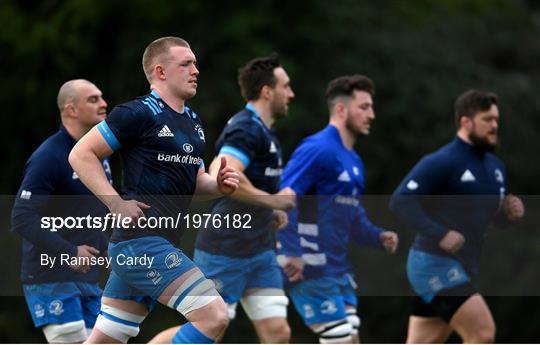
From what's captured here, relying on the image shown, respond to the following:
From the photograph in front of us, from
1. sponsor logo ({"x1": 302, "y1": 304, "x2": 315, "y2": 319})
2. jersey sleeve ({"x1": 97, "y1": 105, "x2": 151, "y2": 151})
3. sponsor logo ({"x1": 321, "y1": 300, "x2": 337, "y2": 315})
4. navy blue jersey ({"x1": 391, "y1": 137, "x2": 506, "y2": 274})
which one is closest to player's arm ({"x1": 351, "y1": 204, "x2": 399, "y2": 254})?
navy blue jersey ({"x1": 391, "y1": 137, "x2": 506, "y2": 274})

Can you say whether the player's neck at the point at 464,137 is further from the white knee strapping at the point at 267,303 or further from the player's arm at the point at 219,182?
the player's arm at the point at 219,182

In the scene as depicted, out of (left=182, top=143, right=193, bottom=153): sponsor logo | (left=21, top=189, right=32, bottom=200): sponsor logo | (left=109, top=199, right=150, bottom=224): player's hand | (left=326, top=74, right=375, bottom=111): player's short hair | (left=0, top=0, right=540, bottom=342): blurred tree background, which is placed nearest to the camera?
(left=109, top=199, right=150, bottom=224): player's hand

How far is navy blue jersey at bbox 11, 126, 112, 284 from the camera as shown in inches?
337

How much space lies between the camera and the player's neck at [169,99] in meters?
7.55

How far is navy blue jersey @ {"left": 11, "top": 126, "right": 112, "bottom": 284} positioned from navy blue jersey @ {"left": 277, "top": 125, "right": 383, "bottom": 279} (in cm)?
174

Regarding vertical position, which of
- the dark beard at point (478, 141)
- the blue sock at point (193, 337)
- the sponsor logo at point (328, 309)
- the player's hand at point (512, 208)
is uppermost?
the dark beard at point (478, 141)

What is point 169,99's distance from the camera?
7.56 m

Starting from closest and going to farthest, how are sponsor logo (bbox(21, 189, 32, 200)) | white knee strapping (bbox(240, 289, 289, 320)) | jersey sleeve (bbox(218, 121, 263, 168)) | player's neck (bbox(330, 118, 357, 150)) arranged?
sponsor logo (bbox(21, 189, 32, 200)), jersey sleeve (bbox(218, 121, 263, 168)), white knee strapping (bbox(240, 289, 289, 320)), player's neck (bbox(330, 118, 357, 150))

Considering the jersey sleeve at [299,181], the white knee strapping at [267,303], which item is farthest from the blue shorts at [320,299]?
the white knee strapping at [267,303]

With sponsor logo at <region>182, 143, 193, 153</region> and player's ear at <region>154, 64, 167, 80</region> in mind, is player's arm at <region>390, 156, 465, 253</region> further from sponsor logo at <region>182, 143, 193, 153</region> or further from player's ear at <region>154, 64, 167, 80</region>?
player's ear at <region>154, 64, 167, 80</region>

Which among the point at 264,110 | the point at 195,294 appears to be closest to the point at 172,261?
the point at 195,294

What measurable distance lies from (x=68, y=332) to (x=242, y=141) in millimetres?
1776

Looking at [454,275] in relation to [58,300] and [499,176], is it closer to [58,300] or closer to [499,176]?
[499,176]

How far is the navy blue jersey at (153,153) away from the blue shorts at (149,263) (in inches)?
2.3
